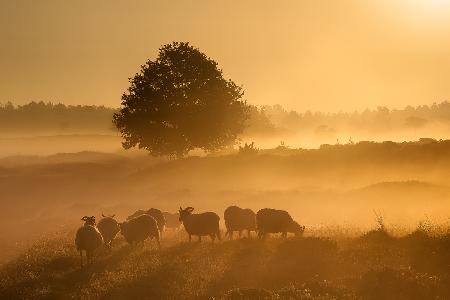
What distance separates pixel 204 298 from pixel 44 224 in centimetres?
2688

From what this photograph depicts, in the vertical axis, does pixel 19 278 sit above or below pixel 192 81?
below

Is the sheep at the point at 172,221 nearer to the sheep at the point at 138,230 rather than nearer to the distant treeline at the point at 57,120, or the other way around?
the sheep at the point at 138,230

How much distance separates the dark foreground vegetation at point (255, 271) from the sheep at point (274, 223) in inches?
57.4

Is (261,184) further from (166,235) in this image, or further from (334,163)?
(166,235)

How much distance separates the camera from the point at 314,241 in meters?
22.0

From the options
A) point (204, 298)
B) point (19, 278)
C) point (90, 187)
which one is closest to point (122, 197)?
point (90, 187)

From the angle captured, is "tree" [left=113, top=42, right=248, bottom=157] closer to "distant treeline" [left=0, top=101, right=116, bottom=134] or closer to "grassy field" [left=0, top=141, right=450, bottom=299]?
"grassy field" [left=0, top=141, right=450, bottom=299]

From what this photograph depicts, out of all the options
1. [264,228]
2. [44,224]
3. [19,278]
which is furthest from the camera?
[44,224]

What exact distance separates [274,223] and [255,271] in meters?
6.62

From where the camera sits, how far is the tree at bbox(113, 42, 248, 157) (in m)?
52.4

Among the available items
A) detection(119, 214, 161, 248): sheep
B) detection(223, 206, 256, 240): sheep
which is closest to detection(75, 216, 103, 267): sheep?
detection(119, 214, 161, 248): sheep

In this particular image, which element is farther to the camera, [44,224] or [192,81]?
[192,81]

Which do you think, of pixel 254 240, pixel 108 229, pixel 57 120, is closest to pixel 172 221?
pixel 108 229

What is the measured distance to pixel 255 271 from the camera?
748 inches
